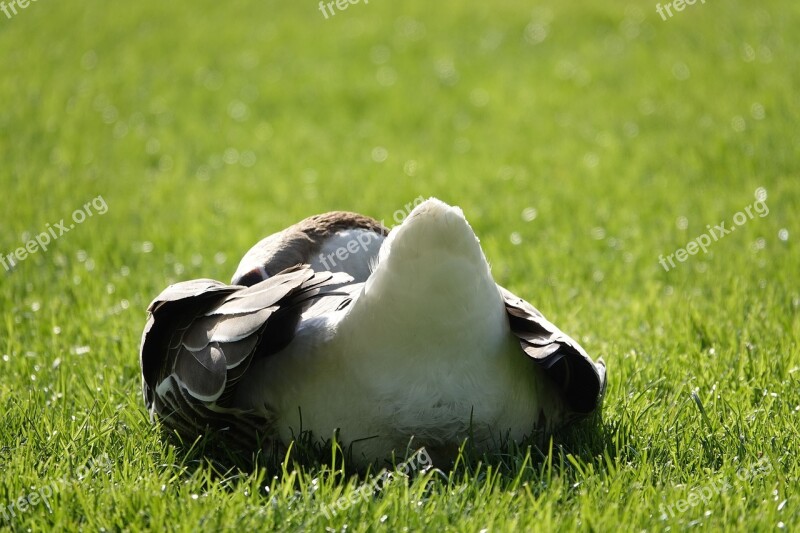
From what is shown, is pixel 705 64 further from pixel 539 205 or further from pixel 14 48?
pixel 14 48

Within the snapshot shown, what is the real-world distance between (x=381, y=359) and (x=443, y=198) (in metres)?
4.71

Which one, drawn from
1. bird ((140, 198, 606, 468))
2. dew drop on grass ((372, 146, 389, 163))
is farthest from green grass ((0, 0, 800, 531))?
bird ((140, 198, 606, 468))

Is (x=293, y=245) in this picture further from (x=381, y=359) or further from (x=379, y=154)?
(x=379, y=154)

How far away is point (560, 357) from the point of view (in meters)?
3.34

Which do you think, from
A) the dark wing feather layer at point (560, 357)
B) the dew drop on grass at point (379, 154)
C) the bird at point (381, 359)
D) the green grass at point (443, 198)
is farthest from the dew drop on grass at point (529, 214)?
the dark wing feather layer at point (560, 357)

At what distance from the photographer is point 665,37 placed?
1194 cm

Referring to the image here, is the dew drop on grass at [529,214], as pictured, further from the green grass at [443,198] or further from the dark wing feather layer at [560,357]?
the dark wing feather layer at [560,357]

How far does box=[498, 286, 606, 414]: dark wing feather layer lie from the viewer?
333cm

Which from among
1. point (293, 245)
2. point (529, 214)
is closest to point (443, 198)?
point (529, 214)

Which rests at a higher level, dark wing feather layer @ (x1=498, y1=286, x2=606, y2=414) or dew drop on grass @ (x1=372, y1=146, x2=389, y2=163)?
dew drop on grass @ (x1=372, y1=146, x2=389, y2=163)

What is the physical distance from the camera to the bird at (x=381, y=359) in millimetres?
3166

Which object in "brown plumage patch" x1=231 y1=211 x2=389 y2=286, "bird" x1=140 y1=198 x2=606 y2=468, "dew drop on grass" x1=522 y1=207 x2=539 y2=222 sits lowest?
"dew drop on grass" x1=522 y1=207 x2=539 y2=222

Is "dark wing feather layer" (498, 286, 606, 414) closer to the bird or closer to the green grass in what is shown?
the bird

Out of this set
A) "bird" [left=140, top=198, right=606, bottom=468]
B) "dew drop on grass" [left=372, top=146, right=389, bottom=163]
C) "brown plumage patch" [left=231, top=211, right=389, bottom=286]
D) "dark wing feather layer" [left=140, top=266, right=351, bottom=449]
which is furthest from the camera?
"dew drop on grass" [left=372, top=146, right=389, bottom=163]
